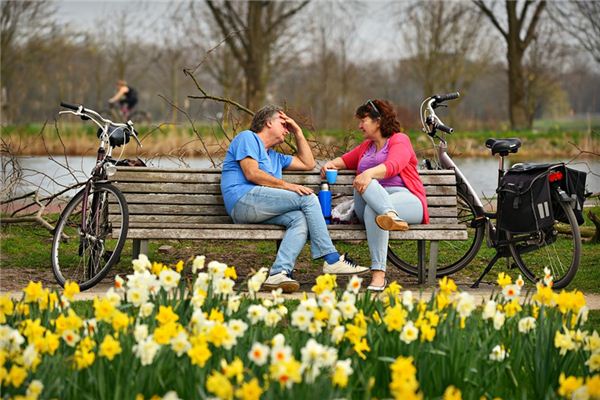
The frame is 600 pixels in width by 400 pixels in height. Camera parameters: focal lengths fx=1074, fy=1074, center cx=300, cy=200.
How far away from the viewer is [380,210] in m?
6.91

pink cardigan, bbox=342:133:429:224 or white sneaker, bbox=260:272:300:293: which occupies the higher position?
pink cardigan, bbox=342:133:429:224

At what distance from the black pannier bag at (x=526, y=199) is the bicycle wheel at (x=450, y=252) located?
0.51 meters

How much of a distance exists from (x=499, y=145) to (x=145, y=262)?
362cm

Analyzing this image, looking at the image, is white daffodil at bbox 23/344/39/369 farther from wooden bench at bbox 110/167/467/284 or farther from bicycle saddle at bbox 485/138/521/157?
bicycle saddle at bbox 485/138/521/157

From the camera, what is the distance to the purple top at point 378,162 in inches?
287

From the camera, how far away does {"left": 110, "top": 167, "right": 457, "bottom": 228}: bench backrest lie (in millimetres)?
7352

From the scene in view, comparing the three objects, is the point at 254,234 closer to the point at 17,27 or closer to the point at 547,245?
the point at 547,245

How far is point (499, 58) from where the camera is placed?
39781 millimetres

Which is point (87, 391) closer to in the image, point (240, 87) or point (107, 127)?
point (107, 127)

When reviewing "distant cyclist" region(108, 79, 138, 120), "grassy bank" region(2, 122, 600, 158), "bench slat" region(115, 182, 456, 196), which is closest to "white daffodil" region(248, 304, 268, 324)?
"bench slat" region(115, 182, 456, 196)

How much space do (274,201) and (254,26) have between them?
22.8 m

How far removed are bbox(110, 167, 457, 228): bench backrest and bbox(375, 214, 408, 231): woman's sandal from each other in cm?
76

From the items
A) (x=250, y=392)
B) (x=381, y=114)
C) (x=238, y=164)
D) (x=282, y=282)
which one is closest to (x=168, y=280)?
(x=250, y=392)

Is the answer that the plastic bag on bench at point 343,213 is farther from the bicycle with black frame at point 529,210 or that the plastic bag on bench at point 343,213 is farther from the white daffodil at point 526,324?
the white daffodil at point 526,324
